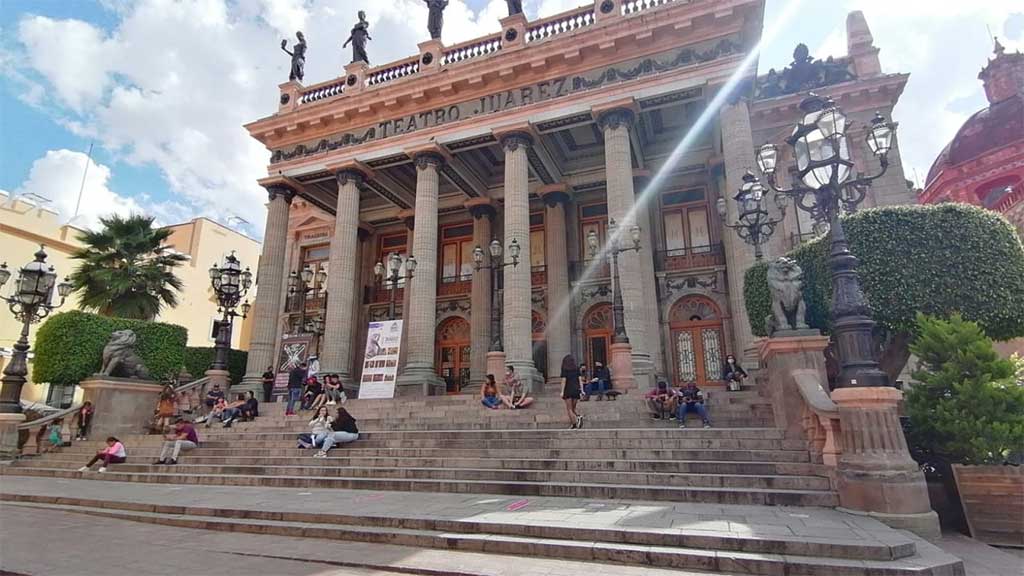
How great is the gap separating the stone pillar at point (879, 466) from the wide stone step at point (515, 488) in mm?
406

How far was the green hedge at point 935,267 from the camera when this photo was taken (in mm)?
7871

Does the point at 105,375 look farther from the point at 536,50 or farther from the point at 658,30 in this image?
the point at 658,30

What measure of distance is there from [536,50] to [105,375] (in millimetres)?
14804

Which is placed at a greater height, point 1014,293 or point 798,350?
point 1014,293

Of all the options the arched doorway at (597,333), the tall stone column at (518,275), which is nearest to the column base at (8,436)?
the tall stone column at (518,275)

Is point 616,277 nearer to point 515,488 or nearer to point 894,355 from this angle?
point 894,355

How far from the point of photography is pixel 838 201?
21.3 feet

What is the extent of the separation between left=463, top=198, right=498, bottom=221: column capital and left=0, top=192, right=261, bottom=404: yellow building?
1205cm

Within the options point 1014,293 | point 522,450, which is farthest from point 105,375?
point 1014,293

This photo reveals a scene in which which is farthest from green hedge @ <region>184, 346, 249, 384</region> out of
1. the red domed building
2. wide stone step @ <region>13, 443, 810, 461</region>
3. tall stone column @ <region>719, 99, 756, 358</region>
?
the red domed building

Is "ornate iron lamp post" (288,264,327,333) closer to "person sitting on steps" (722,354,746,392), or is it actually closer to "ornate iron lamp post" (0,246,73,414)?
"ornate iron lamp post" (0,246,73,414)

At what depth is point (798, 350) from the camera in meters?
7.47

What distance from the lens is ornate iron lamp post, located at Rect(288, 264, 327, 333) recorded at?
864 inches

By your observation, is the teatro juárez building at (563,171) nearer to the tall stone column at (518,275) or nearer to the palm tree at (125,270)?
Result: the tall stone column at (518,275)
